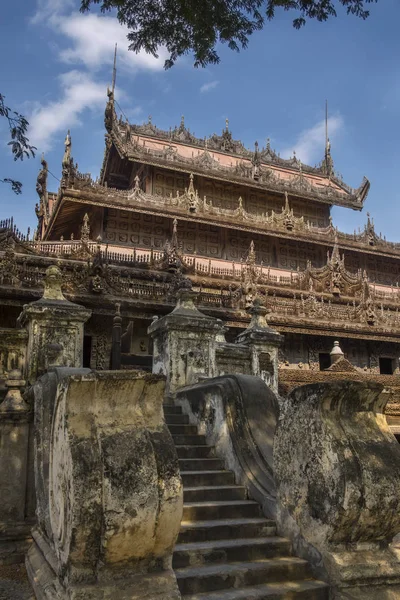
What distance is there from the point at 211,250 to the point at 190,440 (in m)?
20.8

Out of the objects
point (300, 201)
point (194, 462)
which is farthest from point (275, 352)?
point (300, 201)

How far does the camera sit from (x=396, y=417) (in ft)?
48.2

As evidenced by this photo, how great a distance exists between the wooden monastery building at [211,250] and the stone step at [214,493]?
6362 millimetres

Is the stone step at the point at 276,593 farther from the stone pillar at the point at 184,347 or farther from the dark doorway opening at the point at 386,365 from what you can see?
the dark doorway opening at the point at 386,365

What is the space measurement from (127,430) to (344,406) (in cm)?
171

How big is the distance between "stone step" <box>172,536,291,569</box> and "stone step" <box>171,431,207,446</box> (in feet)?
5.57

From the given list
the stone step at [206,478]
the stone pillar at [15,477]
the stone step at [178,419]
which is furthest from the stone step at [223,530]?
the stone step at [178,419]

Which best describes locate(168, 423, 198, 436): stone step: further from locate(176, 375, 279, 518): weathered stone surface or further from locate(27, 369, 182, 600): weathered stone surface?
locate(27, 369, 182, 600): weathered stone surface

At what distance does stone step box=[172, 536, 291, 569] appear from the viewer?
4.09 meters

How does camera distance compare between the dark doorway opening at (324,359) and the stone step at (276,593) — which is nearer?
the stone step at (276,593)

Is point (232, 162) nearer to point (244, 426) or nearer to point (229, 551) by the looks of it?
point (244, 426)

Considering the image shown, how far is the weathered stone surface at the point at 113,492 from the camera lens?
→ 3.04 metres

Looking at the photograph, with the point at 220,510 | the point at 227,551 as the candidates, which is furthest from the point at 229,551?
the point at 220,510

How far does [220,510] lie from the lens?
4812mm
